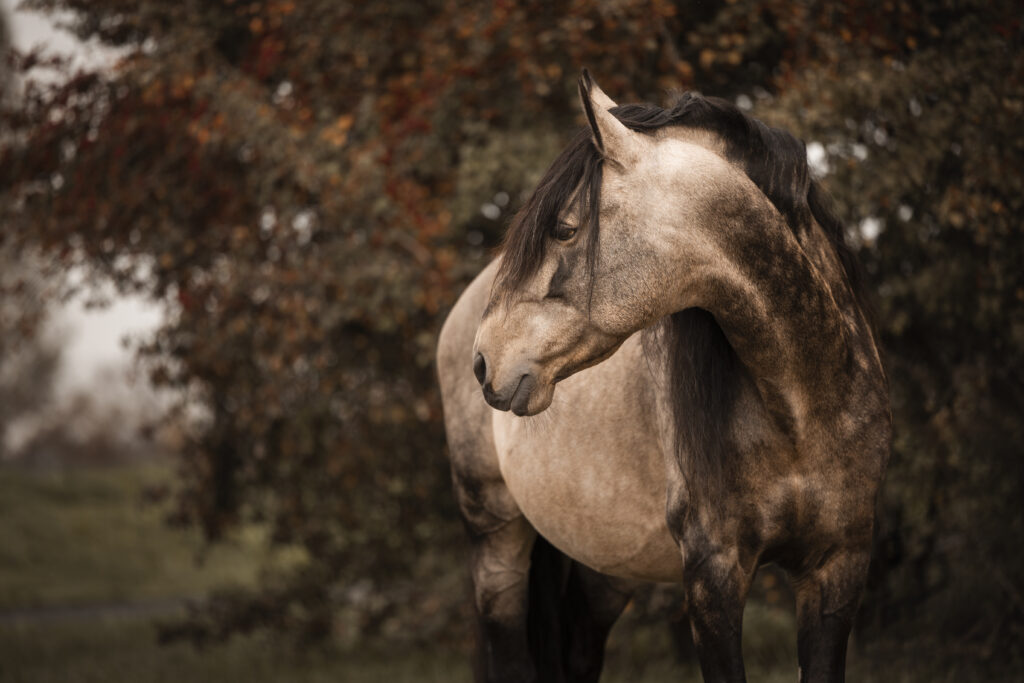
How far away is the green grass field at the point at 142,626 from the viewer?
6.41 meters

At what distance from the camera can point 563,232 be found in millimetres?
2234

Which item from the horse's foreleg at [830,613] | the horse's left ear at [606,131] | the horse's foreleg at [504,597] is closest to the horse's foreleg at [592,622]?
the horse's foreleg at [504,597]

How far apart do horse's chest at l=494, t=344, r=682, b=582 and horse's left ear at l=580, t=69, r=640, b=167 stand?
2.69 ft

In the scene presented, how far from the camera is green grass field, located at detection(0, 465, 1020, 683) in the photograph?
6.41 meters

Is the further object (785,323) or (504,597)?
(504,597)

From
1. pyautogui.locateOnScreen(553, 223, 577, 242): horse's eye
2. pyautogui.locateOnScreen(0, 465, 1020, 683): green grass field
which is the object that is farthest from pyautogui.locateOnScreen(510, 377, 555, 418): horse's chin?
pyautogui.locateOnScreen(0, 465, 1020, 683): green grass field

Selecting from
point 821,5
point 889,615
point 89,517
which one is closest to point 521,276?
point 821,5

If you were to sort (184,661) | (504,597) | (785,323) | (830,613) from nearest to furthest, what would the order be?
(785,323)
(830,613)
(504,597)
(184,661)

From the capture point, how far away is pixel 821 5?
4.78m

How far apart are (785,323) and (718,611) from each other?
2.33ft

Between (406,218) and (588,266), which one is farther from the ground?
(588,266)

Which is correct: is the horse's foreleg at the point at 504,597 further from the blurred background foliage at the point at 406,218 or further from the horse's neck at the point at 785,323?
the blurred background foliage at the point at 406,218

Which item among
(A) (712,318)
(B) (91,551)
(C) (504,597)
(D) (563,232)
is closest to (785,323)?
(A) (712,318)

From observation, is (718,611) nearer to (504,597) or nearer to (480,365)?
(480,365)
